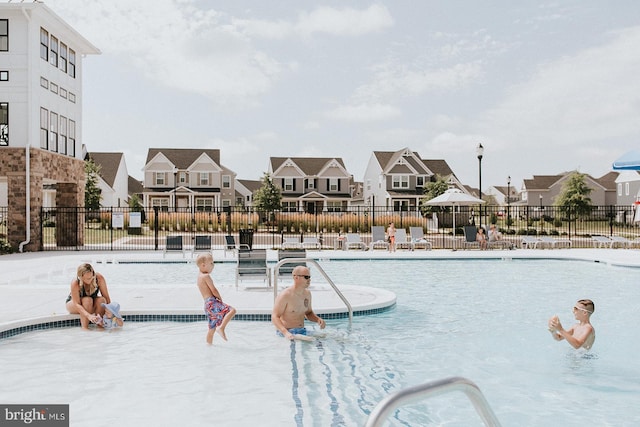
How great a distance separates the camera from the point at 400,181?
54094 millimetres

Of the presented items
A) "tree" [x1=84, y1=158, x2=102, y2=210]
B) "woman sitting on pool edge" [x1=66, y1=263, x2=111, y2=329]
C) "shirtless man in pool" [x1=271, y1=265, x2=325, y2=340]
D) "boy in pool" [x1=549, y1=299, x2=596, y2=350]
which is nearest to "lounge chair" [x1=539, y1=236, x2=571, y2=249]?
"boy in pool" [x1=549, y1=299, x2=596, y2=350]

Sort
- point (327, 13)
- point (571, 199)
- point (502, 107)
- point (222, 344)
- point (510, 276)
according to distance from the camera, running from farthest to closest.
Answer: point (571, 199), point (502, 107), point (327, 13), point (510, 276), point (222, 344)

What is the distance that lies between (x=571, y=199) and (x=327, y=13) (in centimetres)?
3872

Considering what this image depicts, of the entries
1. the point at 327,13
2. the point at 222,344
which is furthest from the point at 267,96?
the point at 222,344

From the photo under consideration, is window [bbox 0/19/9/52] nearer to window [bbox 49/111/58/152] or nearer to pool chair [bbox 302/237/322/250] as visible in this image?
window [bbox 49/111/58/152]

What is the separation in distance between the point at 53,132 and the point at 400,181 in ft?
116

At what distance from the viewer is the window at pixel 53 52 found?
939 inches

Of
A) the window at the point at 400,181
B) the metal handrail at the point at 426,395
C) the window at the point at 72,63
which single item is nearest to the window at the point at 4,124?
the window at the point at 72,63

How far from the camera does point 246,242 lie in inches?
792

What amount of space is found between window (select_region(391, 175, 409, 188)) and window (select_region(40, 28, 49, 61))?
35.5 m

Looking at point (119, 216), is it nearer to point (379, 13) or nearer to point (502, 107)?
point (379, 13)

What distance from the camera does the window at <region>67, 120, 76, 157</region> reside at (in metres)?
25.8

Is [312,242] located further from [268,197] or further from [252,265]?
[268,197]

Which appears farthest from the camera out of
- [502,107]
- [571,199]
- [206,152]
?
[206,152]
